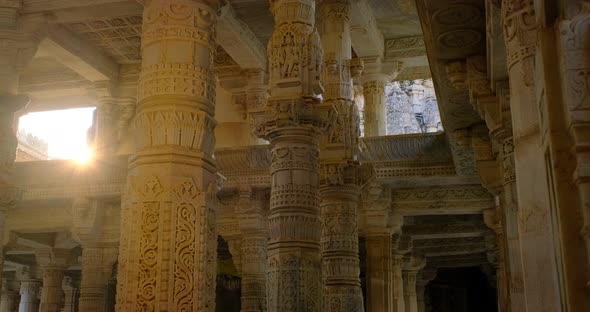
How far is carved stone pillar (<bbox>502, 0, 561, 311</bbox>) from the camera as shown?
3.53 m

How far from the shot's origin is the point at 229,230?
1362cm

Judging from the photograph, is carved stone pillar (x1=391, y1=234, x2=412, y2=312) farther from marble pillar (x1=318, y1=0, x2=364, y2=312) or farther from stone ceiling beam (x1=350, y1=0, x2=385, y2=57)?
marble pillar (x1=318, y1=0, x2=364, y2=312)

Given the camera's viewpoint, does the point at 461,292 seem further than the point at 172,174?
Yes

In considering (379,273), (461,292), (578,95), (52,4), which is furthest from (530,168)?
(461,292)

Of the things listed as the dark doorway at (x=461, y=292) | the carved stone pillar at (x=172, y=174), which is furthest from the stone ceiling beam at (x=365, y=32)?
the dark doorway at (x=461, y=292)

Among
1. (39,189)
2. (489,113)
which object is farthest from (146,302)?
(39,189)

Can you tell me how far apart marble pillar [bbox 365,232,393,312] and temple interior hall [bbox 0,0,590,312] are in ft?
0.13

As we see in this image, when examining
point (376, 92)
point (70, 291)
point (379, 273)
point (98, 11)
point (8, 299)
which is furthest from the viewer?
point (8, 299)

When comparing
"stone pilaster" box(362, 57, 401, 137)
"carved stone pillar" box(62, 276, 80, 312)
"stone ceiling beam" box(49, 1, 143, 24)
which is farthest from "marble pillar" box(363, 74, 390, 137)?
"carved stone pillar" box(62, 276, 80, 312)

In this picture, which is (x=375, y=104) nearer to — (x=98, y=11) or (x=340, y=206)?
(x=340, y=206)

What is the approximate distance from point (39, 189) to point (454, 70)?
9.95 m

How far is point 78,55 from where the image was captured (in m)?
13.9

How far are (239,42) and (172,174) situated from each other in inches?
358

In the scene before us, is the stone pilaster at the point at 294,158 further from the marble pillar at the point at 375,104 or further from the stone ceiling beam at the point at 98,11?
the marble pillar at the point at 375,104
